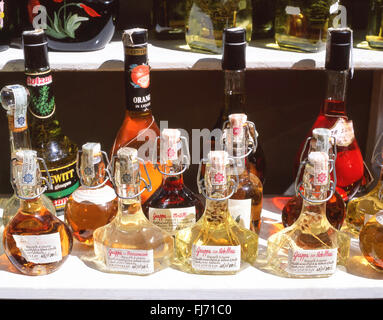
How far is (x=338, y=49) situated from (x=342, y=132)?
0.64 ft

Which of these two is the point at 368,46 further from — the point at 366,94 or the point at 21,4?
the point at 21,4

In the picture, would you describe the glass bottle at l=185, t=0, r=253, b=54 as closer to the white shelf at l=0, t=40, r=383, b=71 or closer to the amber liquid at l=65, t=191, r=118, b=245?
the white shelf at l=0, t=40, r=383, b=71

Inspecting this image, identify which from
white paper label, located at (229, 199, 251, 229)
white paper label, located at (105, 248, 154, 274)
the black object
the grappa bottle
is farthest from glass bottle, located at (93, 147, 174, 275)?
the grappa bottle

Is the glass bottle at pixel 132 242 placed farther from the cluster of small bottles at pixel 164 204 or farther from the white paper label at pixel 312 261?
the white paper label at pixel 312 261

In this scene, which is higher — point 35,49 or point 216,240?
point 35,49

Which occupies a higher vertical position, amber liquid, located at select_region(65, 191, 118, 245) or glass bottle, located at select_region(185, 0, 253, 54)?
glass bottle, located at select_region(185, 0, 253, 54)

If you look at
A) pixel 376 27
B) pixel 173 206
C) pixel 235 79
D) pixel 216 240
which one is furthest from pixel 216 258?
pixel 376 27

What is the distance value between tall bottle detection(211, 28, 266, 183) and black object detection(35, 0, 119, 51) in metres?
0.19

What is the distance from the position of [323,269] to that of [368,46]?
0.38 meters

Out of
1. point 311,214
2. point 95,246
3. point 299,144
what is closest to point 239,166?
point 311,214

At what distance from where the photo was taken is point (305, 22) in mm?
871

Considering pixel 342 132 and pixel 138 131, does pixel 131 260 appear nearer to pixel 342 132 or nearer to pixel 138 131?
pixel 138 131

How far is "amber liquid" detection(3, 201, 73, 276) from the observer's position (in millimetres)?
797

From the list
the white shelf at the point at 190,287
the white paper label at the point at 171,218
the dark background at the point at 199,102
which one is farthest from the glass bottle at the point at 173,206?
the dark background at the point at 199,102
